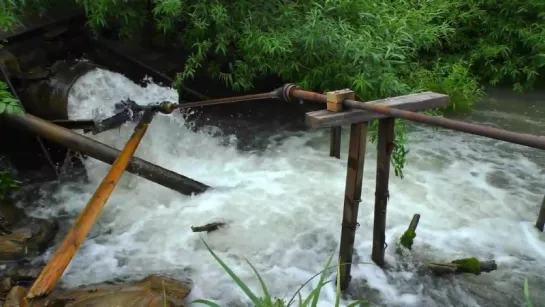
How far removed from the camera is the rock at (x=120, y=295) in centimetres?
357

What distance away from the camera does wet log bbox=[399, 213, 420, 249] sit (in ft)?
14.7

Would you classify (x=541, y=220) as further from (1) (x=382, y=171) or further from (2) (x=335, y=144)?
(2) (x=335, y=144)

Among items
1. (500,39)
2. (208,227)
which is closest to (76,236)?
(208,227)

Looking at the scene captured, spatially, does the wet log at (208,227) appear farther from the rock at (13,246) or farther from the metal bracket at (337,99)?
the metal bracket at (337,99)

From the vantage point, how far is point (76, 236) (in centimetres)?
368

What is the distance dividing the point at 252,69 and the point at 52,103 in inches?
95.0

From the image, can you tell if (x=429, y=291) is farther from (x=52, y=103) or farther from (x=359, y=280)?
(x=52, y=103)

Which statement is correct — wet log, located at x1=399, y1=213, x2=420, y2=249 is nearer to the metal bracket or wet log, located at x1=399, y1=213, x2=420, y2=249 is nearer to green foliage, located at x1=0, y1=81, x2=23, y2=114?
the metal bracket

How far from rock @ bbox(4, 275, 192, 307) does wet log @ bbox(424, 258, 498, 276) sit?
2175mm

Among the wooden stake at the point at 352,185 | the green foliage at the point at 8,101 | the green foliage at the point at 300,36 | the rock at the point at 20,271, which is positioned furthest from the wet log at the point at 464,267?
the green foliage at the point at 8,101

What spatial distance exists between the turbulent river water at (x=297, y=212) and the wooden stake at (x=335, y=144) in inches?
3.5

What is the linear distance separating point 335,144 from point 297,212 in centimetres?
143

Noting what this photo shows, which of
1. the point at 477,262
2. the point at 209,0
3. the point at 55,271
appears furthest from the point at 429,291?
the point at 209,0

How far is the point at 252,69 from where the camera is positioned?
5969 millimetres
